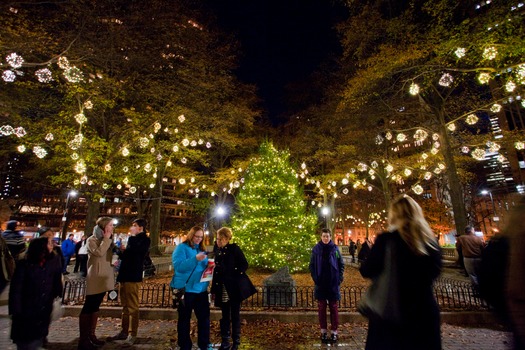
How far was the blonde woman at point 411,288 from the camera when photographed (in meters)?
2.31

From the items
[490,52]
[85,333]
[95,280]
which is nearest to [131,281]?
[95,280]

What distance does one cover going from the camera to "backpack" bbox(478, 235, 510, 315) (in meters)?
2.13

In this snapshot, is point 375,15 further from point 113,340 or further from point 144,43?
point 113,340

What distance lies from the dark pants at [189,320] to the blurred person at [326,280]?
2236 millimetres

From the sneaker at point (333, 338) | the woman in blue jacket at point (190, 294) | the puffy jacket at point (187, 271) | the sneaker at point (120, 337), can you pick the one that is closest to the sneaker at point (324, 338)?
the sneaker at point (333, 338)

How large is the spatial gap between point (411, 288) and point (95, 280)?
5267 millimetres

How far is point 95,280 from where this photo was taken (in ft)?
16.9

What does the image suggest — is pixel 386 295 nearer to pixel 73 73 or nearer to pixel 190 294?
pixel 190 294

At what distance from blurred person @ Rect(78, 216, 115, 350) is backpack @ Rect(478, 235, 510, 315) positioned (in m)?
5.57

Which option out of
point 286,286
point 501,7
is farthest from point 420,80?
point 286,286

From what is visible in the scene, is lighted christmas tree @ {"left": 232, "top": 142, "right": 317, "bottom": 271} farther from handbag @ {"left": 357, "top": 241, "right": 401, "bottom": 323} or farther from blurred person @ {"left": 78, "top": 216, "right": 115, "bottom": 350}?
handbag @ {"left": 357, "top": 241, "right": 401, "bottom": 323}

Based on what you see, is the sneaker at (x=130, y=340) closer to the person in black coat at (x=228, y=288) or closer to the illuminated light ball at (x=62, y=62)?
the person in black coat at (x=228, y=288)

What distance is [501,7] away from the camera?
991 centimetres

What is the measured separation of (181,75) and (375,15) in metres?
10.4
